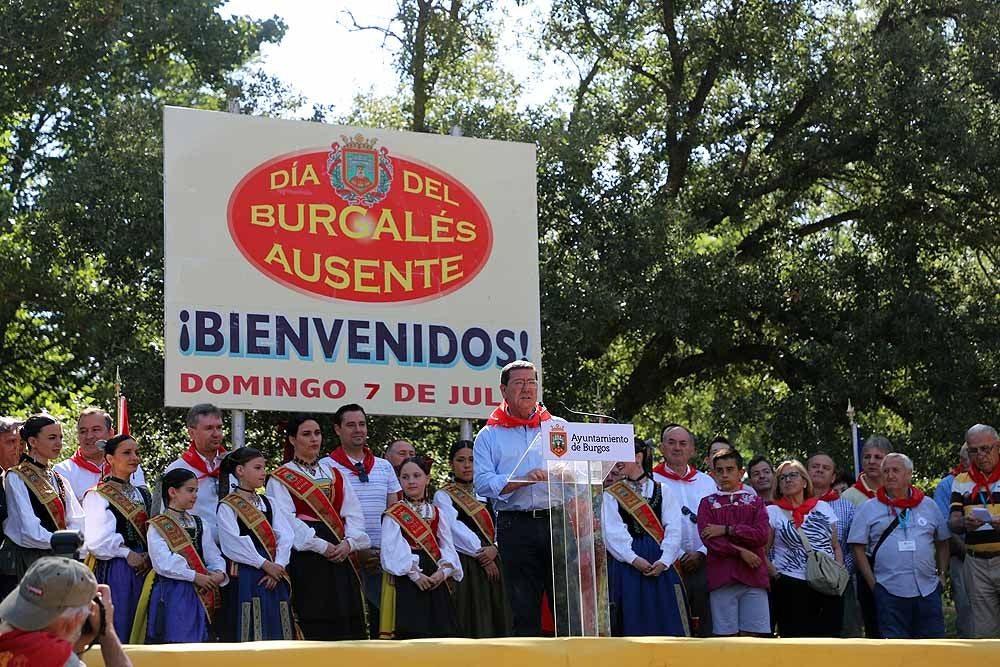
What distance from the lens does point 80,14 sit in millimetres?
16516

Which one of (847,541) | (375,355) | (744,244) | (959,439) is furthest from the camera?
(744,244)

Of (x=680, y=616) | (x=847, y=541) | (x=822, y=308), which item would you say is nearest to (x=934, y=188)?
(x=822, y=308)

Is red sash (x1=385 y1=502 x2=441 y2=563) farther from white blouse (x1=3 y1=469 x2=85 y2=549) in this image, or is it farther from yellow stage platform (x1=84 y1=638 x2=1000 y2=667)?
yellow stage platform (x1=84 y1=638 x2=1000 y2=667)

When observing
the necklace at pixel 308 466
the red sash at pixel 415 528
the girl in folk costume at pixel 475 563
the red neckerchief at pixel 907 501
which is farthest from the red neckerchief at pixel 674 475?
the necklace at pixel 308 466

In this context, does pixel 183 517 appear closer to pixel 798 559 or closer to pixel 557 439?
pixel 557 439

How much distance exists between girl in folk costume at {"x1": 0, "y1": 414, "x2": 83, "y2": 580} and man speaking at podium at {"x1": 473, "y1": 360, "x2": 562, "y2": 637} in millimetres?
2160

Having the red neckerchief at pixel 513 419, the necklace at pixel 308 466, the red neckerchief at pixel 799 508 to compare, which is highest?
the red neckerchief at pixel 513 419

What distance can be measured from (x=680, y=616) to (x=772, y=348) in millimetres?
7443

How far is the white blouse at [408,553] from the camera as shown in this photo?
27.8 feet

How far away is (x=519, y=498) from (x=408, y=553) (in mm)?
785

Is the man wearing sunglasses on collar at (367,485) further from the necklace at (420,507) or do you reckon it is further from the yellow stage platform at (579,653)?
the yellow stage platform at (579,653)

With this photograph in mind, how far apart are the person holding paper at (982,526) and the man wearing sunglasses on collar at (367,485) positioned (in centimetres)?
336

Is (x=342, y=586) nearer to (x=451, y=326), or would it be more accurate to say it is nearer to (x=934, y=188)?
(x=451, y=326)

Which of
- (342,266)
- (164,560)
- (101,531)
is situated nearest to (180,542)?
(164,560)
